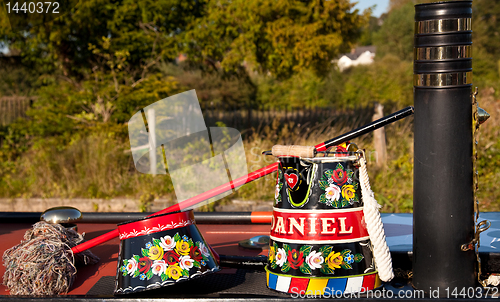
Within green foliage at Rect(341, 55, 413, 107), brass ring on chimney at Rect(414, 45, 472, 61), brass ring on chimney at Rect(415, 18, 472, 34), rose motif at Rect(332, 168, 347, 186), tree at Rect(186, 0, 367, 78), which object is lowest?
rose motif at Rect(332, 168, 347, 186)

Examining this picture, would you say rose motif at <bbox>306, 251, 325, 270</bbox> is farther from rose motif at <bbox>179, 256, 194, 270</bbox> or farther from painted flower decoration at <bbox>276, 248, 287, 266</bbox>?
rose motif at <bbox>179, 256, 194, 270</bbox>

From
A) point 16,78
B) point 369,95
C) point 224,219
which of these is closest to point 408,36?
point 369,95

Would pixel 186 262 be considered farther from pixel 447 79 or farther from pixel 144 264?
pixel 447 79

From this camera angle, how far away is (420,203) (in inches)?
58.2

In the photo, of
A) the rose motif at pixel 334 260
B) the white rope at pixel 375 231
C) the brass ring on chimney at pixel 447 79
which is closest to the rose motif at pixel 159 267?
the rose motif at pixel 334 260

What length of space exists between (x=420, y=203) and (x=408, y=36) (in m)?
28.4

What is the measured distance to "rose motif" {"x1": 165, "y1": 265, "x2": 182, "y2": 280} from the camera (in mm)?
1520

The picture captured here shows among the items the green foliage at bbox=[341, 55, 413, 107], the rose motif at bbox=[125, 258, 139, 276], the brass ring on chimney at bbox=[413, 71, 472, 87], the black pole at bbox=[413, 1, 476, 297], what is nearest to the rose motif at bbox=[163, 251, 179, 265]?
the rose motif at bbox=[125, 258, 139, 276]

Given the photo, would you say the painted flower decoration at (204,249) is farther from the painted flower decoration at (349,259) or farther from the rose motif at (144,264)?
the painted flower decoration at (349,259)

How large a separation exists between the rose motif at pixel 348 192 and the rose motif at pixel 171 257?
23.3 inches

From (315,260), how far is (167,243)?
493 millimetres

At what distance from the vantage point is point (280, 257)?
1558mm

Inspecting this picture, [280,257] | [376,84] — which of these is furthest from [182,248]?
[376,84]

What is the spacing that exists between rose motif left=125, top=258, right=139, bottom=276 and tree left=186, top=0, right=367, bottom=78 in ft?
19.8
